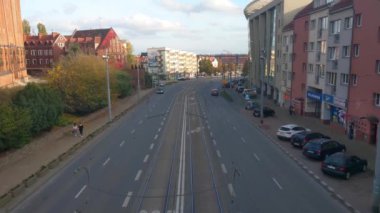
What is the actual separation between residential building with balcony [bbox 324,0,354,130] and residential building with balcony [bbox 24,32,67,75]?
82465 mm

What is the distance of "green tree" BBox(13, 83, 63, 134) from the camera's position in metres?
30.1

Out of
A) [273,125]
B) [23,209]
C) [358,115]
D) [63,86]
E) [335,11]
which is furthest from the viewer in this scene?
[63,86]

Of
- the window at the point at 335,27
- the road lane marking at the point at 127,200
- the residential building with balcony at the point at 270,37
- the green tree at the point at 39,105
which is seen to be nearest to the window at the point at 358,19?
the window at the point at 335,27

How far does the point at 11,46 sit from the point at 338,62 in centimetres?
4471

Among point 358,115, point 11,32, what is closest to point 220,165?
point 358,115

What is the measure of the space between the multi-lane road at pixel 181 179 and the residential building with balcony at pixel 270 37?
57.1 ft

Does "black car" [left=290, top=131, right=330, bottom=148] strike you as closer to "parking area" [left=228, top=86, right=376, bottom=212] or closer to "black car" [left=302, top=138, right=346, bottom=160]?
"parking area" [left=228, top=86, right=376, bottom=212]

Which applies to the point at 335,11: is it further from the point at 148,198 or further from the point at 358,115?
the point at 148,198

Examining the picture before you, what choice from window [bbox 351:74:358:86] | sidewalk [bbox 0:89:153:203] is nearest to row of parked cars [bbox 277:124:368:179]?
window [bbox 351:74:358:86]

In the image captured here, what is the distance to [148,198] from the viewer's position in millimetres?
16797

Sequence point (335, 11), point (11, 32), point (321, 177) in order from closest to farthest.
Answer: point (321, 177) < point (335, 11) < point (11, 32)

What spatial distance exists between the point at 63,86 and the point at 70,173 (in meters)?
26.5

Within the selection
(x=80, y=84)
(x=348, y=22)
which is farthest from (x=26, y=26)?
(x=348, y=22)

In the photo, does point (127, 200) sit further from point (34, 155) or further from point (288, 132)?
point (288, 132)
